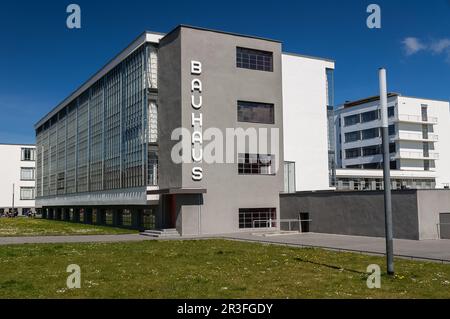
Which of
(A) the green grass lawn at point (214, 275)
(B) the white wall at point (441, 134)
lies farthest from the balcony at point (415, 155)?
(A) the green grass lawn at point (214, 275)

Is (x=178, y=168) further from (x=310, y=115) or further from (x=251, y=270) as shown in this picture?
(x=251, y=270)

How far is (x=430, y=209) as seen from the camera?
3030cm

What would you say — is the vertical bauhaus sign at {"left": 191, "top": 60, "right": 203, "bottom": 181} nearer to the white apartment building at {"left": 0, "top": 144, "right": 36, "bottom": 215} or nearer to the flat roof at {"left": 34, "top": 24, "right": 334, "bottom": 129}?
the flat roof at {"left": 34, "top": 24, "right": 334, "bottom": 129}

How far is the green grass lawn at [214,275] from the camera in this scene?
13227 millimetres

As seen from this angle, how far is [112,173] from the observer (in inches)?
1998

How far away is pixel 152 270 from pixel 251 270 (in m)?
3.54

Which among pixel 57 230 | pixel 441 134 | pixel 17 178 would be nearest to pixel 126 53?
pixel 57 230

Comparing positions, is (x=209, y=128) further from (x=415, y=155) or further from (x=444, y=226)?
(x=415, y=155)

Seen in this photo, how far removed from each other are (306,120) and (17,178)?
290 ft

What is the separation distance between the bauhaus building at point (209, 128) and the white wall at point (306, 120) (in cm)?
10

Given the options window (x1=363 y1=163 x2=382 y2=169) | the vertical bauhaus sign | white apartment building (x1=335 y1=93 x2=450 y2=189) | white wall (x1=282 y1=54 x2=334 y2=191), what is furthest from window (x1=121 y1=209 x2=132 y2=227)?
window (x1=363 y1=163 x2=382 y2=169)

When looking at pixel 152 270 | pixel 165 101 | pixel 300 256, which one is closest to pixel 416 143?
pixel 165 101

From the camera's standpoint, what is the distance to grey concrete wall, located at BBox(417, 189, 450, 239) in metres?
29.9

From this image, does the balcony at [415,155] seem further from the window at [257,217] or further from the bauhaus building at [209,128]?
the window at [257,217]
